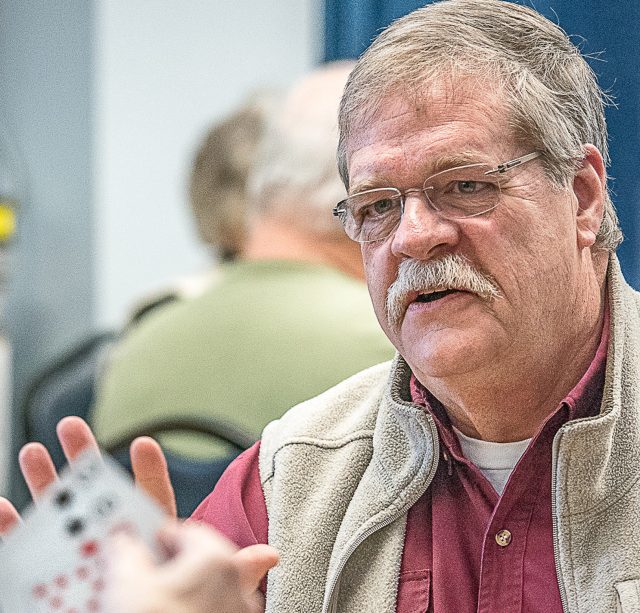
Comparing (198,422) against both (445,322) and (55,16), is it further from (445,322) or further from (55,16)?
(55,16)

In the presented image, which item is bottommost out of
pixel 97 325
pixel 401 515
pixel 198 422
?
pixel 97 325

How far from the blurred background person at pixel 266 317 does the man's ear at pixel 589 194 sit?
52cm

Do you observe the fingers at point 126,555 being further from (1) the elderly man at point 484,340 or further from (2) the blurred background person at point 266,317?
(2) the blurred background person at point 266,317

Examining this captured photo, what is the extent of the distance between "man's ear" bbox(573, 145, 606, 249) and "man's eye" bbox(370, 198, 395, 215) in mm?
194

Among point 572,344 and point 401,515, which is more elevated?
point 572,344

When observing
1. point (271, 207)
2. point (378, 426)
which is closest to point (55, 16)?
point (271, 207)

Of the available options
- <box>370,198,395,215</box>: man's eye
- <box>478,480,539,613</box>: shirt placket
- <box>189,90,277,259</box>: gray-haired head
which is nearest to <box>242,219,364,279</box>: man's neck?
<box>370,198,395,215</box>: man's eye

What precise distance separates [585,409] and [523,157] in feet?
0.87

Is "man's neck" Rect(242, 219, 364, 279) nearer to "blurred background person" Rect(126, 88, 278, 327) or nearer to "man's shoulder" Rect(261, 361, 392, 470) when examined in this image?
"man's shoulder" Rect(261, 361, 392, 470)

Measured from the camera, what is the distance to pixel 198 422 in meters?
1.84

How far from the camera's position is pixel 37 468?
1.15 m

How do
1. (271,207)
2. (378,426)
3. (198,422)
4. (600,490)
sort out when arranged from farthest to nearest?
(271,207)
(198,422)
(378,426)
(600,490)

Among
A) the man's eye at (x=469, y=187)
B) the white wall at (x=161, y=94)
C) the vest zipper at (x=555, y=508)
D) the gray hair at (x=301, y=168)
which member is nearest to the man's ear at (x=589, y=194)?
the man's eye at (x=469, y=187)

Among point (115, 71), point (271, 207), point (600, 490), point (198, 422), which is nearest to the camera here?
point (600, 490)
